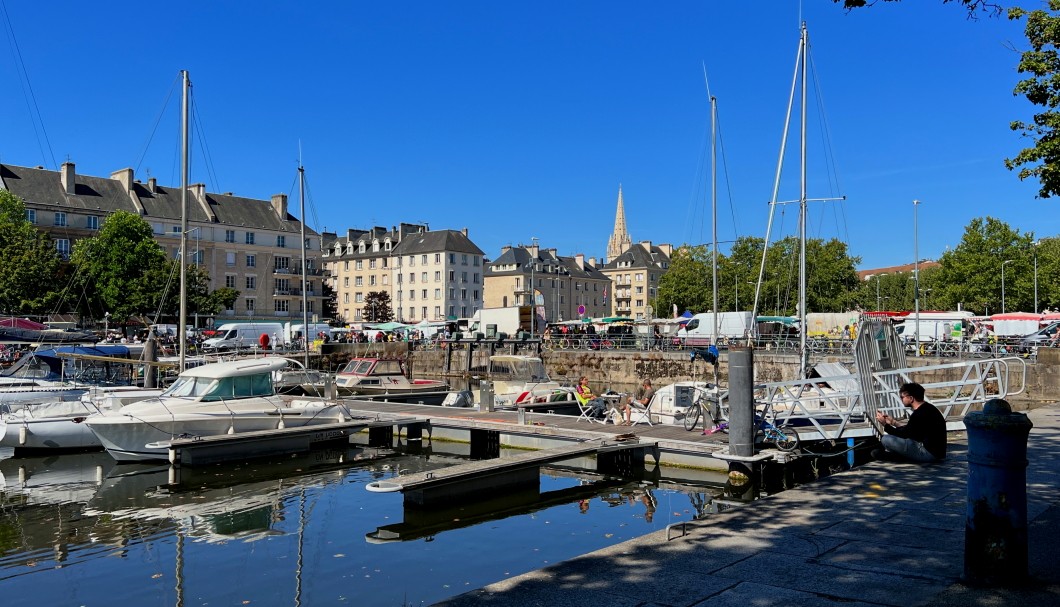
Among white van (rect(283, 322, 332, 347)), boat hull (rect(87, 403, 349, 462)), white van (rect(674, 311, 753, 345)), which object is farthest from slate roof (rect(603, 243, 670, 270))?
boat hull (rect(87, 403, 349, 462))

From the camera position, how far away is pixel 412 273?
→ 115m

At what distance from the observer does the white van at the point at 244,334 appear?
60094mm

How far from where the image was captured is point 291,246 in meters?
98.1

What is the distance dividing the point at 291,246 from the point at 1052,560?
9763cm

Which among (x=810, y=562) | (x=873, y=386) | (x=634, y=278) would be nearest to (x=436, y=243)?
(x=634, y=278)

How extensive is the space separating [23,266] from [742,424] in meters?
65.5

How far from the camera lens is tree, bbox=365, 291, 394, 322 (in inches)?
4375

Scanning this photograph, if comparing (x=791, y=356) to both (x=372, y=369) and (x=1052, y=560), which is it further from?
(x=1052, y=560)

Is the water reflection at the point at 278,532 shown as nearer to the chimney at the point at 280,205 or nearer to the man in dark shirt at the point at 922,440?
the man in dark shirt at the point at 922,440

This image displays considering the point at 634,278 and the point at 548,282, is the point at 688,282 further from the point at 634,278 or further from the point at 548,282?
the point at 634,278

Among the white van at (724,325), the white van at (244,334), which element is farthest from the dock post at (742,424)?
the white van at (244,334)

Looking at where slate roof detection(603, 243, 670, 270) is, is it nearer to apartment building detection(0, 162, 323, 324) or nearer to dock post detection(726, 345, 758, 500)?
apartment building detection(0, 162, 323, 324)

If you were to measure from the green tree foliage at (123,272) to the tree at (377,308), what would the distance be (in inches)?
1656

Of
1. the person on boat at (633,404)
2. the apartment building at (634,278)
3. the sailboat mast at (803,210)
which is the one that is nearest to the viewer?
the person on boat at (633,404)
